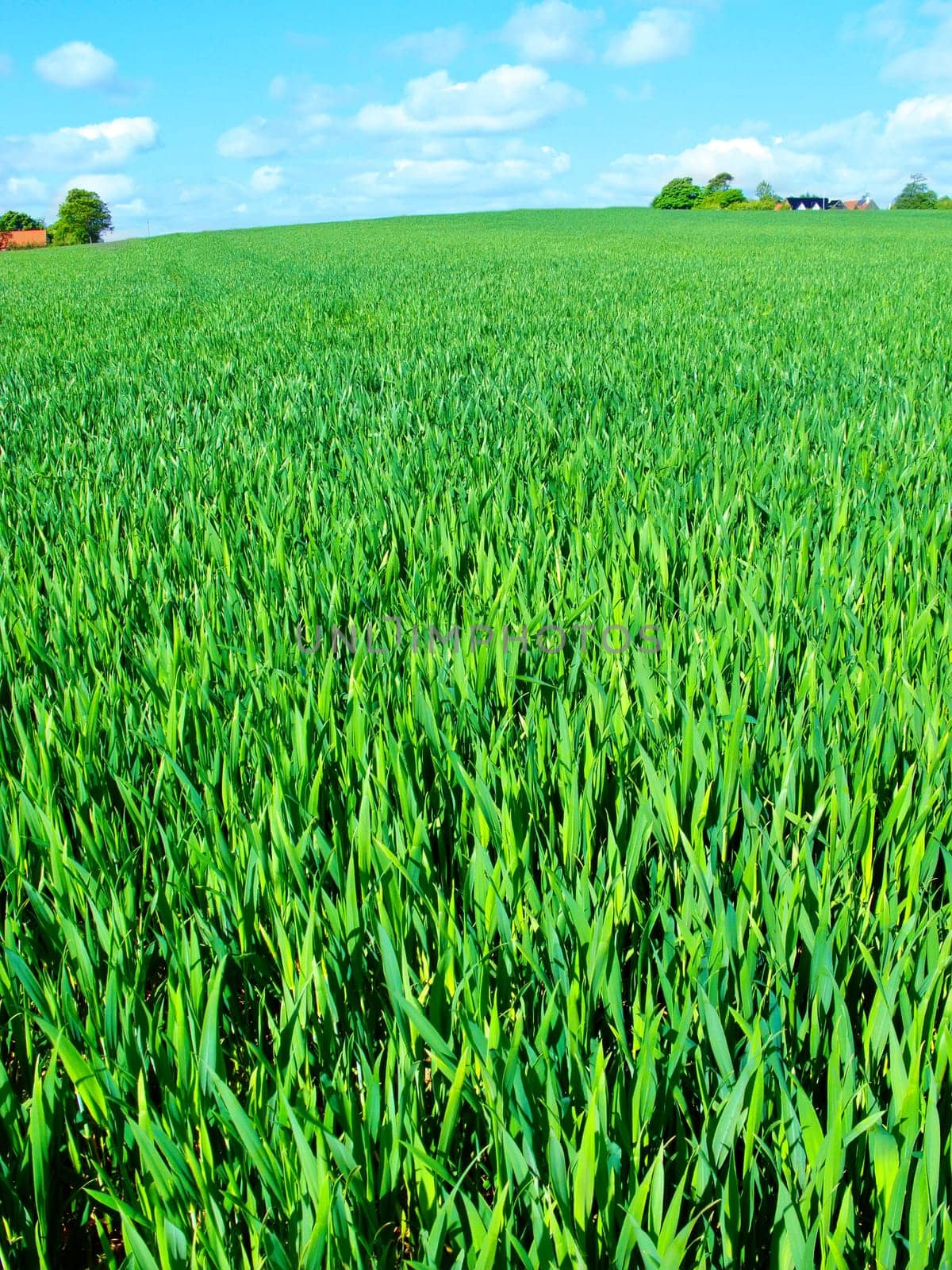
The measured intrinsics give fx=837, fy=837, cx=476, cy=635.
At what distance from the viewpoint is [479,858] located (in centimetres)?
98

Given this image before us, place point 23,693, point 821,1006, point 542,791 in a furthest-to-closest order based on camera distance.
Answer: point 23,693 → point 542,791 → point 821,1006

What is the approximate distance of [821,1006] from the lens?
0.86 m

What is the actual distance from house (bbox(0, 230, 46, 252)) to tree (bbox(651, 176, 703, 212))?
170ft

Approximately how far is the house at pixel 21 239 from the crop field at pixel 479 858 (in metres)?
68.0

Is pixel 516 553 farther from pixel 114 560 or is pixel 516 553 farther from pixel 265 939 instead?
pixel 265 939

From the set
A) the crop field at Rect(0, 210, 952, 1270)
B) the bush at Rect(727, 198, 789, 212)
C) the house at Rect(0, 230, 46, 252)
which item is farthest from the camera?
the bush at Rect(727, 198, 789, 212)

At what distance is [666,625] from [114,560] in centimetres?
132

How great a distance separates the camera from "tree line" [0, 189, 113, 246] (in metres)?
71.7

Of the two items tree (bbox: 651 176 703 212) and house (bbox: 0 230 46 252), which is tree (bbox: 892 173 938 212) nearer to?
tree (bbox: 651 176 703 212)

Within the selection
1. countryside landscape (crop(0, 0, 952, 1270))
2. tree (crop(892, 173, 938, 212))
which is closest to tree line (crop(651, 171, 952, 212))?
tree (crop(892, 173, 938, 212))

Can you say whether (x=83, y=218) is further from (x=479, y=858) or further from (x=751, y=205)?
(x=479, y=858)

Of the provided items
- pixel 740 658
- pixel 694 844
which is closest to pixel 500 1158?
pixel 694 844

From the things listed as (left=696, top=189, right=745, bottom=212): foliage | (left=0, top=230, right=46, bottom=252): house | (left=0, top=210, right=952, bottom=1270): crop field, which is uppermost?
(left=696, top=189, right=745, bottom=212): foliage

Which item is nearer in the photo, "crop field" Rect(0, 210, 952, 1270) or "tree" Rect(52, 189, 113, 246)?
"crop field" Rect(0, 210, 952, 1270)
